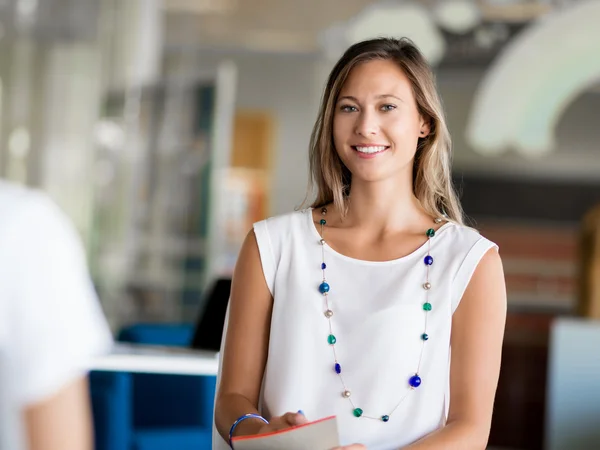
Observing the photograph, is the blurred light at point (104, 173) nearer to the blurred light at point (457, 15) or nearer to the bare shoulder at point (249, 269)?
the blurred light at point (457, 15)

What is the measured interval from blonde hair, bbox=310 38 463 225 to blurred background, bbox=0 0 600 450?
364cm

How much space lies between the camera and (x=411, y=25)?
256 inches

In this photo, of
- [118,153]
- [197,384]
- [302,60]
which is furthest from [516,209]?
[197,384]

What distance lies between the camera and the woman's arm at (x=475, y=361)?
4.99 feet

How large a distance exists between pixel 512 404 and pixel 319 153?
5008 mm

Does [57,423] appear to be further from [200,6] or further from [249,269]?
[200,6]

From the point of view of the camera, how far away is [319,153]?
5.68 feet

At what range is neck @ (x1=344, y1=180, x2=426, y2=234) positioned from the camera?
167 centimetres

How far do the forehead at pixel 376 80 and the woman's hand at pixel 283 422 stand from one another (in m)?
0.55

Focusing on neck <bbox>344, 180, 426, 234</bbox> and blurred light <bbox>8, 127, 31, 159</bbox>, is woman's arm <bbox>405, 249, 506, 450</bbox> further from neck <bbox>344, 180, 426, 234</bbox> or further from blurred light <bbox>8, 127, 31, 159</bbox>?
blurred light <bbox>8, 127, 31, 159</bbox>

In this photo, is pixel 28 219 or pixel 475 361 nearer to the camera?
pixel 28 219

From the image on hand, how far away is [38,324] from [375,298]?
3.29 ft

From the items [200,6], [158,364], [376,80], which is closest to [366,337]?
[376,80]

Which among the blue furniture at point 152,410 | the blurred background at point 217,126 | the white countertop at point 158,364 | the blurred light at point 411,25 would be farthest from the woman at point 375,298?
the blurred light at point 411,25
